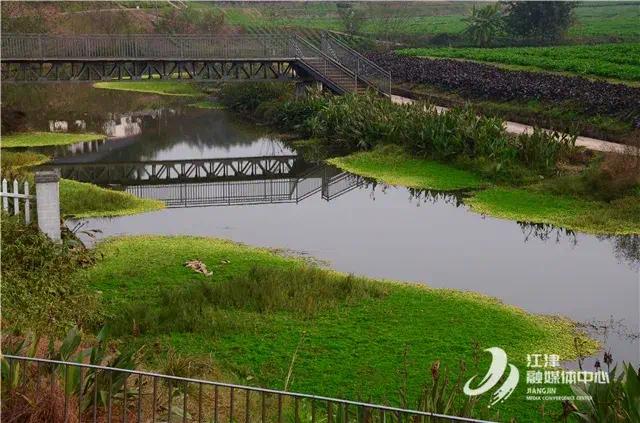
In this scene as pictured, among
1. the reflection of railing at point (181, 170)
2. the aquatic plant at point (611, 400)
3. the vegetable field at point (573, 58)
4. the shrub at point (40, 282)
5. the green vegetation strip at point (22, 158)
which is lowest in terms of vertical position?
the reflection of railing at point (181, 170)

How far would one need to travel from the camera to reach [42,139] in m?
29.0

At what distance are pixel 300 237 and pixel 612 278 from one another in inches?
214

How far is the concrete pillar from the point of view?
1256cm

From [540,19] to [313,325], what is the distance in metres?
53.8

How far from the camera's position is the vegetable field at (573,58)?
39062mm

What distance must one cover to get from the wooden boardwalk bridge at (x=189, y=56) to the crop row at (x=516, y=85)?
11.6ft

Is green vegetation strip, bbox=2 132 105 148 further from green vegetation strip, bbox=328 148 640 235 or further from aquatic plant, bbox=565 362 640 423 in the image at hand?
aquatic plant, bbox=565 362 640 423

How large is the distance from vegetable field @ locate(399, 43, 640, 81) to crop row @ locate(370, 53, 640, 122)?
2.62 meters

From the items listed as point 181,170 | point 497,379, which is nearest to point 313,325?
point 497,379

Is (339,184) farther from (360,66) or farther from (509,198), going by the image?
(360,66)

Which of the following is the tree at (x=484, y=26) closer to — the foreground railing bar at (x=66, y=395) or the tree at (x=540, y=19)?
the tree at (x=540, y=19)

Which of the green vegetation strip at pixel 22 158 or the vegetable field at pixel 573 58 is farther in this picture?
the vegetable field at pixel 573 58

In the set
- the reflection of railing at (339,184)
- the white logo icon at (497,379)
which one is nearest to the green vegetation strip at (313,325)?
the white logo icon at (497,379)

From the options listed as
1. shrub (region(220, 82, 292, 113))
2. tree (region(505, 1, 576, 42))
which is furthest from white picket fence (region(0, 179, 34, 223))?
tree (region(505, 1, 576, 42))
